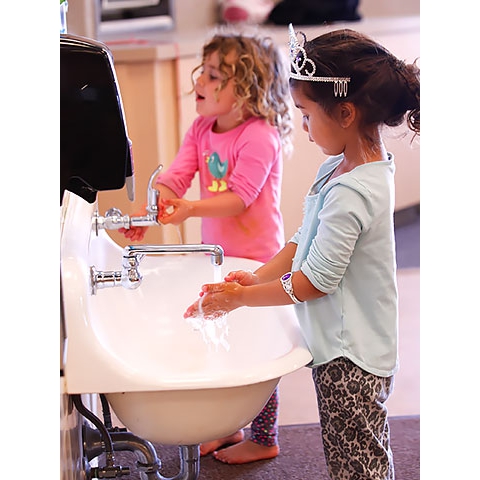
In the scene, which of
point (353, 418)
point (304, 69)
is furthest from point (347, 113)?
point (353, 418)

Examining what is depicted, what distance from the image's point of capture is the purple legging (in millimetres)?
1731

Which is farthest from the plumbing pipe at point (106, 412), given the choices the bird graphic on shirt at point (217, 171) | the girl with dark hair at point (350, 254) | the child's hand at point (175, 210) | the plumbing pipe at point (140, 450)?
the bird graphic on shirt at point (217, 171)

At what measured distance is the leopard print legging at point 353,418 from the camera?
3.78 ft

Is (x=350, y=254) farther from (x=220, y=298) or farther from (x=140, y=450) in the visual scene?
(x=140, y=450)

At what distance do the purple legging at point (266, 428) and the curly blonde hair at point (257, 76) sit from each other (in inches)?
24.7

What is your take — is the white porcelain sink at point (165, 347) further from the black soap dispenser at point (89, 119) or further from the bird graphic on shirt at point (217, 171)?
the bird graphic on shirt at point (217, 171)

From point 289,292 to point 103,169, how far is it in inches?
12.9

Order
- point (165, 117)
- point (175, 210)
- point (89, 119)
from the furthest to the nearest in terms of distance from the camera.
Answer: point (165, 117) → point (175, 210) → point (89, 119)

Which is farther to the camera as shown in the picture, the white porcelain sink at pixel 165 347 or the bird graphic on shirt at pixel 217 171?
the bird graphic on shirt at pixel 217 171

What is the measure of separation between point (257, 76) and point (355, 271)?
0.79 metres

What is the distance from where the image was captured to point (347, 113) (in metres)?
1.15
